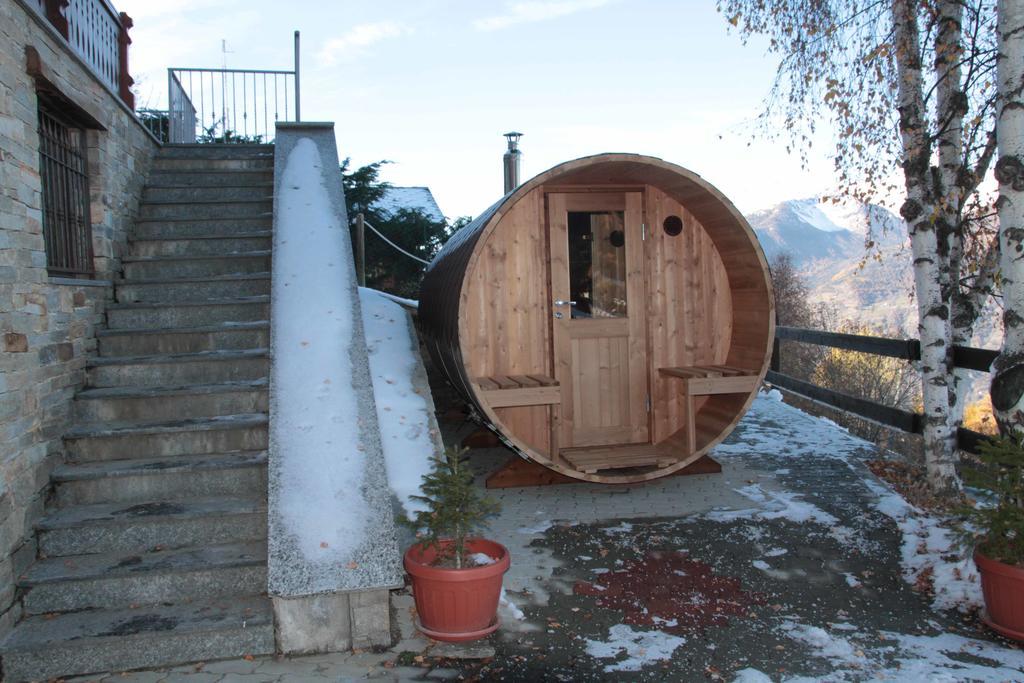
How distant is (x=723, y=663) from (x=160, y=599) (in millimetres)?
2502

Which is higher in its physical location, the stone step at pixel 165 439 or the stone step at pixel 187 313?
the stone step at pixel 187 313

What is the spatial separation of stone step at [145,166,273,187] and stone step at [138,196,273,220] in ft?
1.19

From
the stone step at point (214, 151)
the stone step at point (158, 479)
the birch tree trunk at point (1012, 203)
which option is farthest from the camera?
the stone step at point (214, 151)

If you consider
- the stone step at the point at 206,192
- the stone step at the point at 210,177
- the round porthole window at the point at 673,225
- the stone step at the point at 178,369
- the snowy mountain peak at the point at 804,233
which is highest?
the snowy mountain peak at the point at 804,233

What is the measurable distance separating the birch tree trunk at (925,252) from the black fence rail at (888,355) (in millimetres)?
119

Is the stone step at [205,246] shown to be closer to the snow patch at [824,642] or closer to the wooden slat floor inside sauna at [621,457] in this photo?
the wooden slat floor inside sauna at [621,457]

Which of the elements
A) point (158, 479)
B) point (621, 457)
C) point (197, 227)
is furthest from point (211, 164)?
point (621, 457)

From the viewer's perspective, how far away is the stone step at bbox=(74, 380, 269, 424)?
455cm

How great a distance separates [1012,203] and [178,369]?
15.8ft

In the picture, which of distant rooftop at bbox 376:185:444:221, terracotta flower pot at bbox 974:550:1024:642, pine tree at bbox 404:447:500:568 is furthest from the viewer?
distant rooftop at bbox 376:185:444:221

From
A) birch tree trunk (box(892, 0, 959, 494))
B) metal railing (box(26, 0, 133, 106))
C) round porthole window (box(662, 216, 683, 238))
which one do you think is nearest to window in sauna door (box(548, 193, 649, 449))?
round porthole window (box(662, 216, 683, 238))

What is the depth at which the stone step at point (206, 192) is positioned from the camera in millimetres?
6704

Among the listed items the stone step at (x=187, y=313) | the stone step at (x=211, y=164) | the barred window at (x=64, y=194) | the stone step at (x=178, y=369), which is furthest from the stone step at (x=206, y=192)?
the stone step at (x=178, y=369)

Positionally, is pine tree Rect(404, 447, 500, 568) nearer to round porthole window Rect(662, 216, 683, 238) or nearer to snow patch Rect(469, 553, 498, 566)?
snow patch Rect(469, 553, 498, 566)
